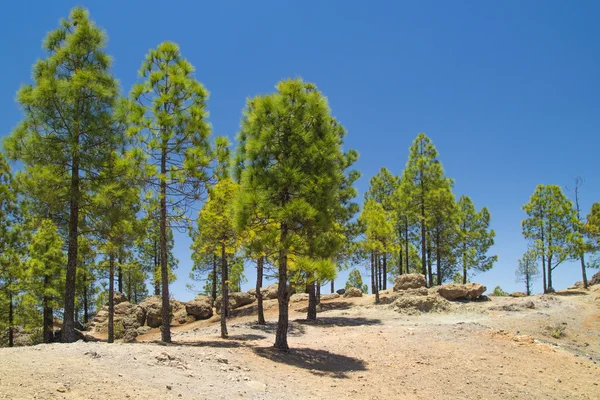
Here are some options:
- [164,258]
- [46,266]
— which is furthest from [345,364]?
[46,266]

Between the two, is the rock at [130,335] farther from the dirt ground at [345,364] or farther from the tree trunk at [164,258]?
the tree trunk at [164,258]

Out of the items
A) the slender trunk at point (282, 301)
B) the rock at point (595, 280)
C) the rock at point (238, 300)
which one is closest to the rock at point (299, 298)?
the rock at point (238, 300)

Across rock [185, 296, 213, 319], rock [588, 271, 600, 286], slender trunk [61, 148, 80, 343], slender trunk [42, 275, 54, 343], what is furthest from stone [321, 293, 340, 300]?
slender trunk [61, 148, 80, 343]

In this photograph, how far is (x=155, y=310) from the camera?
31.3 metres

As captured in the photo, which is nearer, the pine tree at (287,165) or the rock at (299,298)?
the pine tree at (287,165)

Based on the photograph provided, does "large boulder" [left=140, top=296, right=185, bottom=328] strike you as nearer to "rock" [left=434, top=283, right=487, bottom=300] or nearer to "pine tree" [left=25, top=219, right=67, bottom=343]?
"pine tree" [left=25, top=219, right=67, bottom=343]

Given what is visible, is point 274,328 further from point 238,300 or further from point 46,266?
point 238,300

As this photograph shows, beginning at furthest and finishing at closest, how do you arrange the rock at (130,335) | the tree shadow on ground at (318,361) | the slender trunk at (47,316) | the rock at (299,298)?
the rock at (299,298), the rock at (130,335), the slender trunk at (47,316), the tree shadow on ground at (318,361)

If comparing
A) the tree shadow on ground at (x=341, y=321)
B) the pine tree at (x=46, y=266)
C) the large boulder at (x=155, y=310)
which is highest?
the pine tree at (x=46, y=266)

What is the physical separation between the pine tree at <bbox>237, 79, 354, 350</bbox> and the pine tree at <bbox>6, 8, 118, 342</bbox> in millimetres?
5319

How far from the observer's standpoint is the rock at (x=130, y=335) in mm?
A: 26892

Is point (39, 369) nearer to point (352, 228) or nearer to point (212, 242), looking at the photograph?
point (212, 242)

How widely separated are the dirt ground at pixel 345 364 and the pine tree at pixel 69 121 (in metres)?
5.53

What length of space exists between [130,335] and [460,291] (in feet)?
73.6
